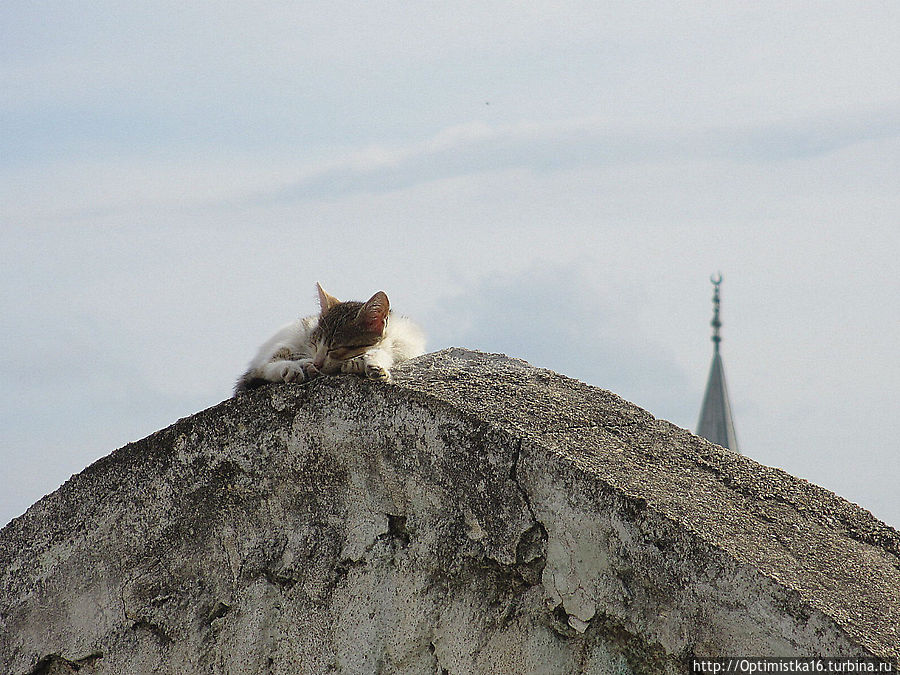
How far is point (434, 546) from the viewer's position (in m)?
2.74

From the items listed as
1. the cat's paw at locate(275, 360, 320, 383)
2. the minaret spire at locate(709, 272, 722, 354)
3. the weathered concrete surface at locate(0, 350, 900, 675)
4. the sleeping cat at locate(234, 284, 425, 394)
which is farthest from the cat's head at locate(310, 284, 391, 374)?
the minaret spire at locate(709, 272, 722, 354)

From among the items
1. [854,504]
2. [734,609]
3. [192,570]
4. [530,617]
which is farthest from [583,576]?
[192,570]

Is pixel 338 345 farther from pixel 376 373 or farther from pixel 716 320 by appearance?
pixel 716 320

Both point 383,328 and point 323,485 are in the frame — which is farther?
point 383,328

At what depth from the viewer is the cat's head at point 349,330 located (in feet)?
10.5

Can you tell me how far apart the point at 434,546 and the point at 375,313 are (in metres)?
0.89

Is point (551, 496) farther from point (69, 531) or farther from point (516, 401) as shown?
point (69, 531)

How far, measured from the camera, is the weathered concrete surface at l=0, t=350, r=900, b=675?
2498 millimetres

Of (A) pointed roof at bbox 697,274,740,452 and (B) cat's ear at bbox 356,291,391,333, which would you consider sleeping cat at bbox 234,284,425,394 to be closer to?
(B) cat's ear at bbox 356,291,391,333

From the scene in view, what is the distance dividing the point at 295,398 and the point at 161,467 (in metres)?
0.44

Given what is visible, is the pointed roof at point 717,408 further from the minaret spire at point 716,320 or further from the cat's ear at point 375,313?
the cat's ear at point 375,313

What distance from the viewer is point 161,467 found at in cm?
297

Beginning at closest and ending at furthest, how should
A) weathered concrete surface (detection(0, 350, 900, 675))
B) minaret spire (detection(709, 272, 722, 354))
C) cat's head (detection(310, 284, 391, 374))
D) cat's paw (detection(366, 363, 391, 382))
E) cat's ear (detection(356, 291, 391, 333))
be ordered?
weathered concrete surface (detection(0, 350, 900, 675))
cat's paw (detection(366, 363, 391, 382))
cat's head (detection(310, 284, 391, 374))
cat's ear (detection(356, 291, 391, 333))
minaret spire (detection(709, 272, 722, 354))

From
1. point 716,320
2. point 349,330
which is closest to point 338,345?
point 349,330
